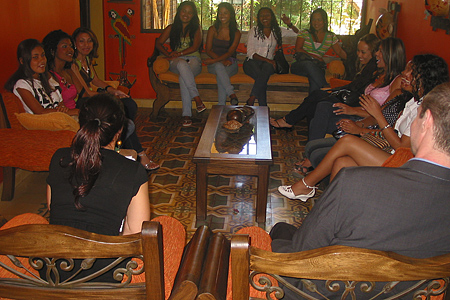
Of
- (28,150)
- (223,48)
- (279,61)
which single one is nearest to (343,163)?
(28,150)

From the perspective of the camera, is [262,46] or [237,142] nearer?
[237,142]

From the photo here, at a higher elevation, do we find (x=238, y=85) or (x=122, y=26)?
(x=122, y=26)

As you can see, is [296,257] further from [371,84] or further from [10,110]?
[371,84]

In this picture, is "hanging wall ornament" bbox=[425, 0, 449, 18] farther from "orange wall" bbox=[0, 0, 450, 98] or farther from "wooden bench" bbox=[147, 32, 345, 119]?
"wooden bench" bbox=[147, 32, 345, 119]

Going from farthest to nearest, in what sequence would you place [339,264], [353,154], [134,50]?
[134,50] → [353,154] → [339,264]

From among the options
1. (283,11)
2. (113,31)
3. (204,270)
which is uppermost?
(283,11)

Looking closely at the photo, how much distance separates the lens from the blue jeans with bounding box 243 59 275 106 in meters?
5.41

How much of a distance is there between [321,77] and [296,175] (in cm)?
196

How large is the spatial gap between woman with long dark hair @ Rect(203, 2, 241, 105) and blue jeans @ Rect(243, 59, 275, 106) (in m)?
0.23

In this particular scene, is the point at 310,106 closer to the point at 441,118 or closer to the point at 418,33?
the point at 418,33

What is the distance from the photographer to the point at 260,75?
5.45 metres

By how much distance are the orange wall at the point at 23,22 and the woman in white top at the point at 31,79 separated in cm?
31

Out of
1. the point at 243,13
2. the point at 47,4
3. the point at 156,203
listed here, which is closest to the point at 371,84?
the point at 156,203

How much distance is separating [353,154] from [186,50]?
10.7 feet
